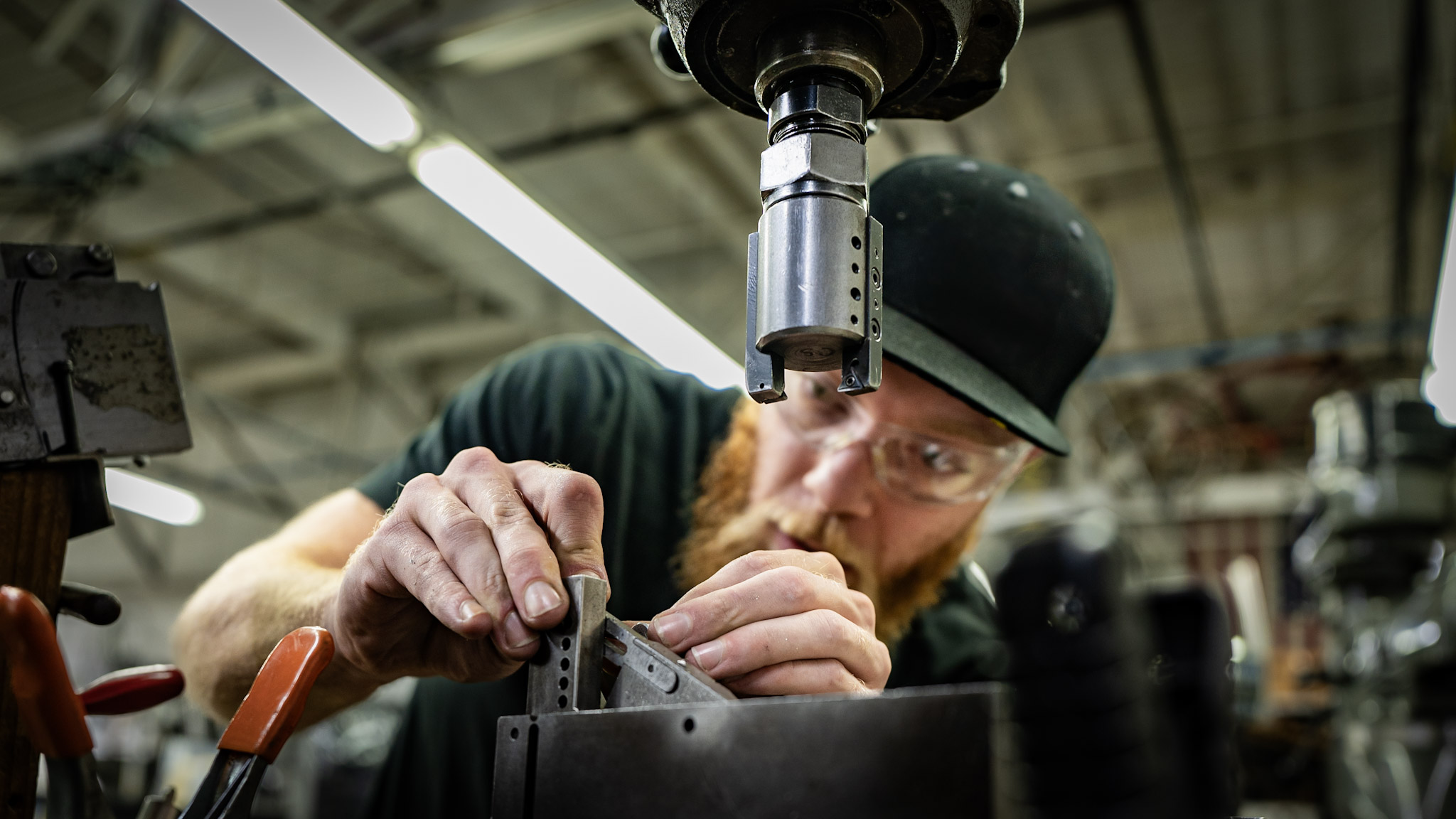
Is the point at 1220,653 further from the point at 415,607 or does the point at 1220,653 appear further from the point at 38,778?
the point at 38,778

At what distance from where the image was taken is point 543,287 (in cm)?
636

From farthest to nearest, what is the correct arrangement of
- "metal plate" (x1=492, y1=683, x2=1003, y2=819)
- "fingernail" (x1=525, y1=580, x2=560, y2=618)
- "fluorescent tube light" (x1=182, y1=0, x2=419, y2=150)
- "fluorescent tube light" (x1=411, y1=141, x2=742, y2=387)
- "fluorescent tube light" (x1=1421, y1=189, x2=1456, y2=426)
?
"fluorescent tube light" (x1=411, y1=141, x2=742, y2=387)
"fluorescent tube light" (x1=1421, y1=189, x2=1456, y2=426)
"fluorescent tube light" (x1=182, y1=0, x2=419, y2=150)
"fingernail" (x1=525, y1=580, x2=560, y2=618)
"metal plate" (x1=492, y1=683, x2=1003, y2=819)

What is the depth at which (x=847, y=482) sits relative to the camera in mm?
957

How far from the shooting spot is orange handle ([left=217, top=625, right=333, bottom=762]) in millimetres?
516

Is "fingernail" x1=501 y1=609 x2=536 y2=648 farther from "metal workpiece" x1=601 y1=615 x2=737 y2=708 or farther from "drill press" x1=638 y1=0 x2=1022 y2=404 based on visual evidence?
"drill press" x1=638 y1=0 x2=1022 y2=404

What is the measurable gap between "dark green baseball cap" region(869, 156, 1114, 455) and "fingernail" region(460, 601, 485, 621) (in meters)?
0.43

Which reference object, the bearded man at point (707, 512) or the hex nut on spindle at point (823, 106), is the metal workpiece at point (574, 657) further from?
the hex nut on spindle at point (823, 106)

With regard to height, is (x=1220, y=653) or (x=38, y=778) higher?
(x=1220, y=653)

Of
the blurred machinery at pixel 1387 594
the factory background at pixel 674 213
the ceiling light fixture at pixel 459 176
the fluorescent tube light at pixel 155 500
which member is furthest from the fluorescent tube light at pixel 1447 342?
the fluorescent tube light at pixel 155 500

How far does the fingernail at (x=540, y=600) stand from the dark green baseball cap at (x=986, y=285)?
0.40m

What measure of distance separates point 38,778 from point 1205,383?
7.07 meters

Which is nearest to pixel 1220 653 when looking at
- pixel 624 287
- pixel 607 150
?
pixel 624 287

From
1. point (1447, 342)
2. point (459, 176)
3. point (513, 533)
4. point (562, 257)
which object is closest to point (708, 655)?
point (513, 533)

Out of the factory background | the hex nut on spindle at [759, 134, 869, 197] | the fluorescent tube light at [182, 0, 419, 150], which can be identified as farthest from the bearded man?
the factory background
